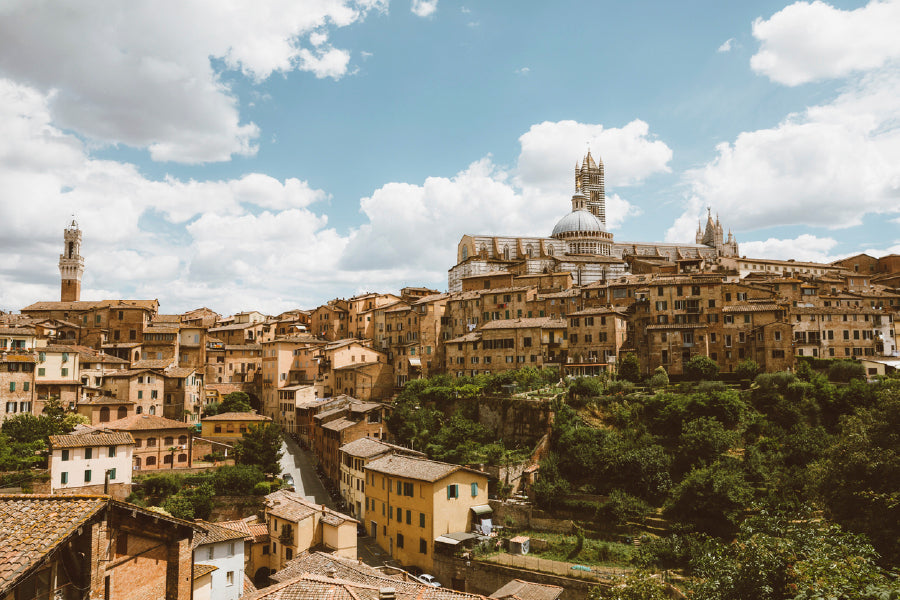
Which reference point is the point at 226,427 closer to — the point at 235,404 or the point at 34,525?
the point at 235,404

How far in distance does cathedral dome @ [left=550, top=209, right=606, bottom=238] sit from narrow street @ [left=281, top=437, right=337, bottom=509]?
211ft

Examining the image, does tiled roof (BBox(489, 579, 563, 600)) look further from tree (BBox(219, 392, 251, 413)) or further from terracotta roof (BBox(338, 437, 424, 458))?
tree (BBox(219, 392, 251, 413))

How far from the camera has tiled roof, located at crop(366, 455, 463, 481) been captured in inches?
1473

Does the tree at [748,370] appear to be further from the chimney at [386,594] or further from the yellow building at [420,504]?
the chimney at [386,594]

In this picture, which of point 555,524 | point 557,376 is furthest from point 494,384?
point 555,524

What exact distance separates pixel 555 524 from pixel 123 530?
106 ft

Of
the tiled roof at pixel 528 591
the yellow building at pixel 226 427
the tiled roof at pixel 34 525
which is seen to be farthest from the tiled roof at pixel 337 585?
the yellow building at pixel 226 427

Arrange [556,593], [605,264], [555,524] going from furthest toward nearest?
[605,264] → [555,524] → [556,593]

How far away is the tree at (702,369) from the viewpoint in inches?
2036

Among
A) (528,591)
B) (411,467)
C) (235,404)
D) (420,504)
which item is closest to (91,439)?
(411,467)

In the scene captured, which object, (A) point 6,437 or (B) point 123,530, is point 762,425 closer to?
(B) point 123,530

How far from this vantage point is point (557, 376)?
55469 millimetres

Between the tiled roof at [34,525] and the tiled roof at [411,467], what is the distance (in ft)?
96.0

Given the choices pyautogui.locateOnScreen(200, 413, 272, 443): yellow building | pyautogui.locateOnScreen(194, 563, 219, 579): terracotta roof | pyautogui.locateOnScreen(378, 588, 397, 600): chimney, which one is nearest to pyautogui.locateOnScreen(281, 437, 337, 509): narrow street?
pyautogui.locateOnScreen(200, 413, 272, 443): yellow building
